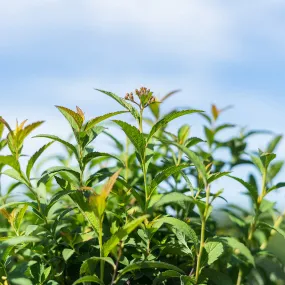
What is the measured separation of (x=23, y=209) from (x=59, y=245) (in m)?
0.23

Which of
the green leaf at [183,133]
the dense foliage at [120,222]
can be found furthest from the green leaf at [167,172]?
the green leaf at [183,133]

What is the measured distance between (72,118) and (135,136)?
25cm

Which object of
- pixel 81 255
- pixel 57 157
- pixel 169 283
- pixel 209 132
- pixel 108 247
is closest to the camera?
pixel 108 247

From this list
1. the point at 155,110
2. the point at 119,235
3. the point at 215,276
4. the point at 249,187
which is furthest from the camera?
the point at 155,110

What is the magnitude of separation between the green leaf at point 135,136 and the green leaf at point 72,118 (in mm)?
197

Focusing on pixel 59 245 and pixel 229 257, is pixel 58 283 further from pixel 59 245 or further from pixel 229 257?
pixel 229 257

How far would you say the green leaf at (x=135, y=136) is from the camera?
184cm

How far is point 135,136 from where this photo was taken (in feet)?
6.21

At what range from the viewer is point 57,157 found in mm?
3062

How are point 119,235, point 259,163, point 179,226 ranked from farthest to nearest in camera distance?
point 259,163 < point 179,226 < point 119,235

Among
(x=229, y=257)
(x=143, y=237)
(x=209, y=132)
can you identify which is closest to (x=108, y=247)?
(x=143, y=237)

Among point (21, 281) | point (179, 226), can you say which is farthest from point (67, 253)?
point (179, 226)

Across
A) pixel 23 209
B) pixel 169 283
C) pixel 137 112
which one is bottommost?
pixel 169 283

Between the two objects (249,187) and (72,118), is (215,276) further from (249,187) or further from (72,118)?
(72,118)
